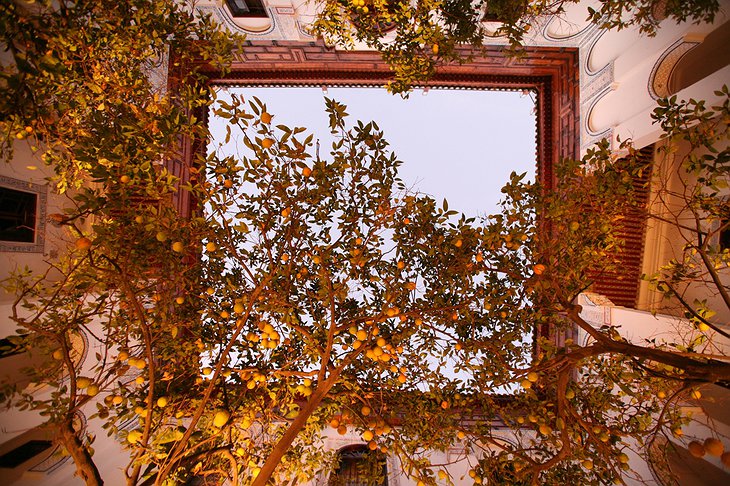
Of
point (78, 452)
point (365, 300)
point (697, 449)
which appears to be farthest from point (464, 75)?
point (78, 452)

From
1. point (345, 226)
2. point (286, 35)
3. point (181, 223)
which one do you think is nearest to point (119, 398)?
point (181, 223)

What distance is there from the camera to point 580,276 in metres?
4.09

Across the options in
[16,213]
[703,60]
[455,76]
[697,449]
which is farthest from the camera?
[455,76]

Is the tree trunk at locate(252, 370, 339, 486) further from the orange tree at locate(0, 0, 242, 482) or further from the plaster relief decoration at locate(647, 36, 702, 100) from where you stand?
the plaster relief decoration at locate(647, 36, 702, 100)

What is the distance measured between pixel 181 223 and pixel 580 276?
457cm

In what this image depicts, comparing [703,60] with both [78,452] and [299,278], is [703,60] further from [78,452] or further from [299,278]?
[78,452]

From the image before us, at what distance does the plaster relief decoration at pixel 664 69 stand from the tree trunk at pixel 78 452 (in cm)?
871

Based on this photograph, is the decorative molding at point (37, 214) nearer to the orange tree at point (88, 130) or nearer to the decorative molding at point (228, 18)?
the orange tree at point (88, 130)

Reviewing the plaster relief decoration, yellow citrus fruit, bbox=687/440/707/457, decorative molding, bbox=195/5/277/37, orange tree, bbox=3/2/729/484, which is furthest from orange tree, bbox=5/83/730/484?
decorative molding, bbox=195/5/277/37

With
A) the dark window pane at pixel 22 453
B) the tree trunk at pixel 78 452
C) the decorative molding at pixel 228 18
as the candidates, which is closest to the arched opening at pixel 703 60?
the decorative molding at pixel 228 18

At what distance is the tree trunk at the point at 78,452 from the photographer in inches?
85.4

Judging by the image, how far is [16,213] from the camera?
649cm

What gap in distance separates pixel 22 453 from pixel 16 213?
14.4ft

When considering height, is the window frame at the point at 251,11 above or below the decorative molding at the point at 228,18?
above
